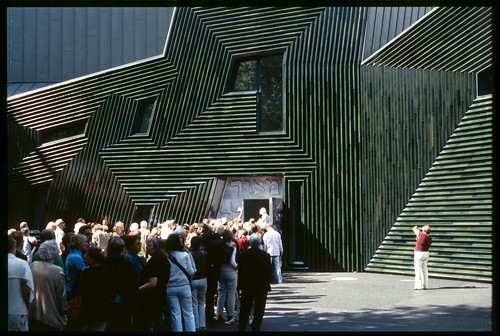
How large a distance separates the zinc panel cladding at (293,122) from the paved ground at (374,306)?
8.01 feet

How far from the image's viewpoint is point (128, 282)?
694cm

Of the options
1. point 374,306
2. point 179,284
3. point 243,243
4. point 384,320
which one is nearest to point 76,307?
point 179,284

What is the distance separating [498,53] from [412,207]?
40.1 ft

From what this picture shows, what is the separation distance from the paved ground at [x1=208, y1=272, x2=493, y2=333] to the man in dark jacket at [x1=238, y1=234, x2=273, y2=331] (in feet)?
1.61

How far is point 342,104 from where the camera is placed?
18844 millimetres

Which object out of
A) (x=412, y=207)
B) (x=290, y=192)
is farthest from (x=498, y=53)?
(x=290, y=192)

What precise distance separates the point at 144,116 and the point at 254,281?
12.8m

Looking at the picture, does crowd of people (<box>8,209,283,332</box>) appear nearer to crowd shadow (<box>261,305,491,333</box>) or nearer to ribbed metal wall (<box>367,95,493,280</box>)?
crowd shadow (<box>261,305,491,333</box>)

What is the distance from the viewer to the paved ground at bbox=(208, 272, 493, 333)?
9.73 m

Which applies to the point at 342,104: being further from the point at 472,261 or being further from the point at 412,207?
the point at 472,261

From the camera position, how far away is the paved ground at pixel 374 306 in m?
9.73

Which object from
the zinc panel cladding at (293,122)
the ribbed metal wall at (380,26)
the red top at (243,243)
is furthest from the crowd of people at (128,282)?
the ribbed metal wall at (380,26)

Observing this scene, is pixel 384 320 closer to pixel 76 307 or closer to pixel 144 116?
pixel 76 307

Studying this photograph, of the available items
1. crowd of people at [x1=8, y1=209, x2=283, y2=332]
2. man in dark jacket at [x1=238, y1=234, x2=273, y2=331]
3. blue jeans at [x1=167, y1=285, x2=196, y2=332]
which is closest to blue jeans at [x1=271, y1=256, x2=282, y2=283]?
crowd of people at [x1=8, y1=209, x2=283, y2=332]
